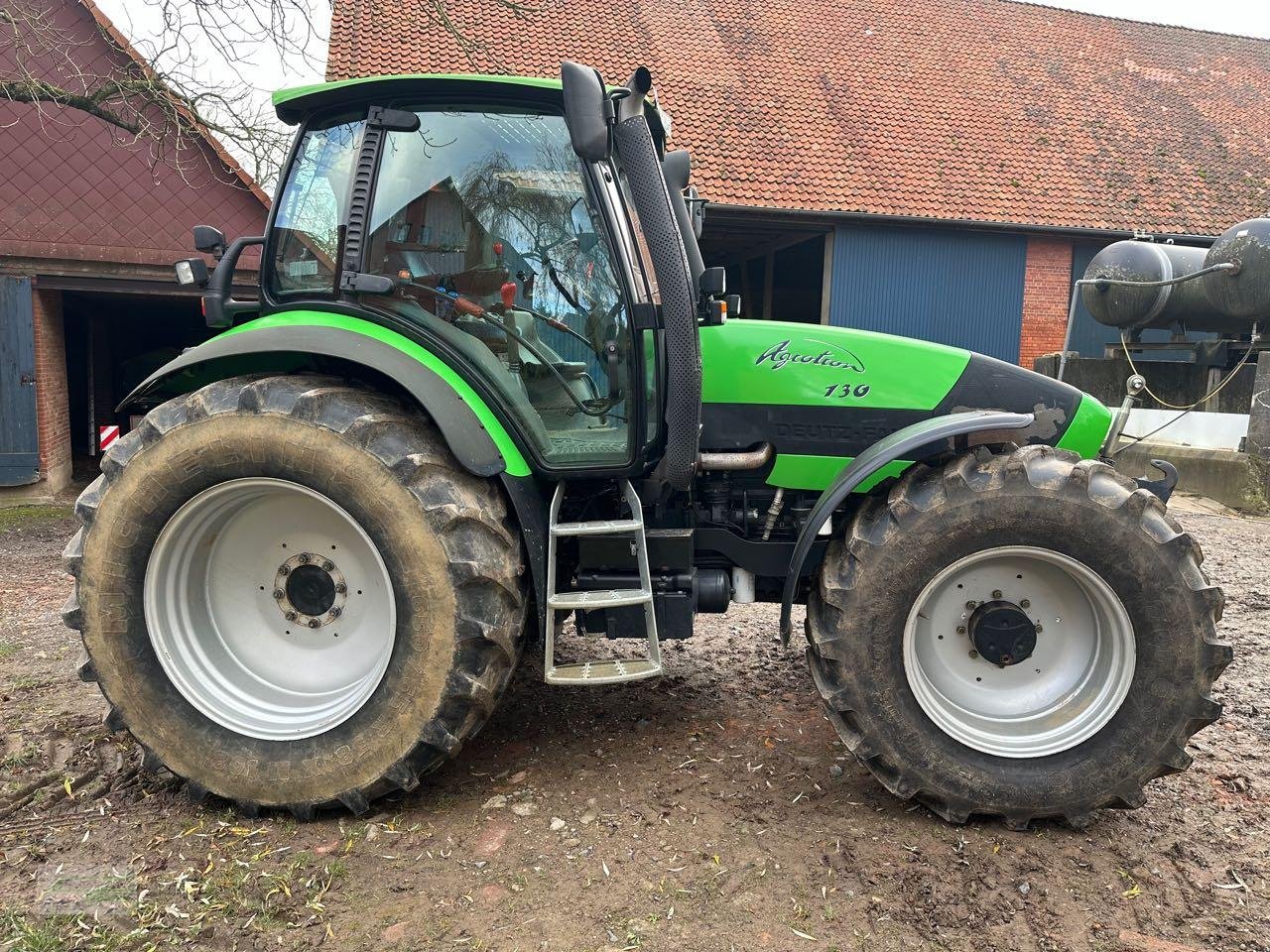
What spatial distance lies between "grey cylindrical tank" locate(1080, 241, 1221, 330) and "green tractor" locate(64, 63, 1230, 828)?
8399 mm

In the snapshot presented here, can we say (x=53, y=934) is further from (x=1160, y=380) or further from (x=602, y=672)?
(x=1160, y=380)

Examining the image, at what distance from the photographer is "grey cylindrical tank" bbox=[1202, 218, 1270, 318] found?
367 inches

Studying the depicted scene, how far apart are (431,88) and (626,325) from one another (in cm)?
99

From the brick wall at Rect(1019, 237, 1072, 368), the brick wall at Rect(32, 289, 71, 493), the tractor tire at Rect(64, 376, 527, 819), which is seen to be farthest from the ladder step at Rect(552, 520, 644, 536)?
the brick wall at Rect(1019, 237, 1072, 368)

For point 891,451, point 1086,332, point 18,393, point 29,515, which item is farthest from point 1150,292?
point 18,393

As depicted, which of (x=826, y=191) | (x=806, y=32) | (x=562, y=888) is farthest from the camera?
(x=806, y=32)

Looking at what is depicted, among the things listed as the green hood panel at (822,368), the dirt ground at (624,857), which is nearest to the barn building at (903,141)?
the green hood panel at (822,368)

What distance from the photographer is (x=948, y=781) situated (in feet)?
9.24

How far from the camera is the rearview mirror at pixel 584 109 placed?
255 cm

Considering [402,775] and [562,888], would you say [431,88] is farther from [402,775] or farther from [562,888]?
[562,888]

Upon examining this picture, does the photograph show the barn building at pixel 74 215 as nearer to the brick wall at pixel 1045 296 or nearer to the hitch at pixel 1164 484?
the hitch at pixel 1164 484

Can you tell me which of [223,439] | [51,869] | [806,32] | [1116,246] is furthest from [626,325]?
[806,32]

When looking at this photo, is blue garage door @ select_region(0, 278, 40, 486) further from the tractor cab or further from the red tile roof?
the tractor cab

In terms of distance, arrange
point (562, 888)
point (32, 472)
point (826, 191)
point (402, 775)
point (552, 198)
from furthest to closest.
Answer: point (826, 191)
point (32, 472)
point (552, 198)
point (402, 775)
point (562, 888)
